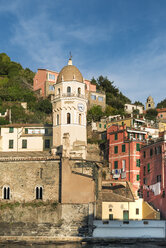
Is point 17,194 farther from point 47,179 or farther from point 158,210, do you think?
point 158,210

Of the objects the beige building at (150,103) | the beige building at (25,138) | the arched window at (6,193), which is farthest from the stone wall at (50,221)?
the beige building at (150,103)

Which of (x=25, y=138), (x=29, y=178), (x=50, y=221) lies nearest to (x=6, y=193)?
(x=29, y=178)

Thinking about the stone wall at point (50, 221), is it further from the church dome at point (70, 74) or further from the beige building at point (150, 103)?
the beige building at point (150, 103)

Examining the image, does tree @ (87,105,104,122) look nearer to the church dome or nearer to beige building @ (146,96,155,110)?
the church dome

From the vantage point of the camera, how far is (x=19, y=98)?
76438 millimetres

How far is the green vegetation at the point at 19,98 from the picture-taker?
69875 mm

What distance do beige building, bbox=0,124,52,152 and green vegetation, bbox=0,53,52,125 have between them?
8.05 metres

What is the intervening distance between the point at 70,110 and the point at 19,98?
27.5 m

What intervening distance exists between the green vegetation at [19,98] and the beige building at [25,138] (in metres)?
8.05

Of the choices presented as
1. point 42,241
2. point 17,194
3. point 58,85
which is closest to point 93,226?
point 42,241

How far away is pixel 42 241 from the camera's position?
40.3 meters

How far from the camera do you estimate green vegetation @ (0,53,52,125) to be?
69.9 metres

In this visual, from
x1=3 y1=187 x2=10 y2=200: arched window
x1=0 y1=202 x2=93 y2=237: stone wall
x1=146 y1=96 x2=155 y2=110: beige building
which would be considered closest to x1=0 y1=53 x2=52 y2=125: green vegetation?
→ x1=3 y1=187 x2=10 y2=200: arched window

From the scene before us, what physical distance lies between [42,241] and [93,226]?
16.7 ft
